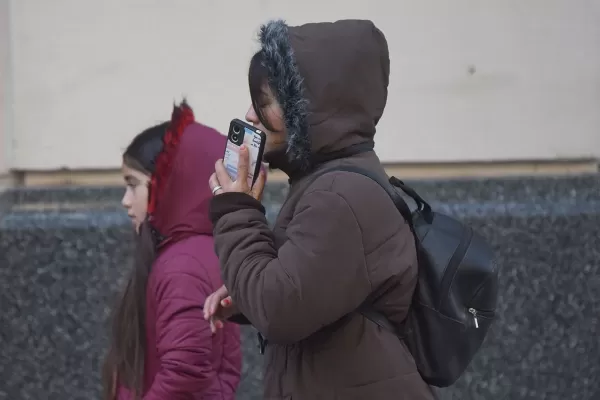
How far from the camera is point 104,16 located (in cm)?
408

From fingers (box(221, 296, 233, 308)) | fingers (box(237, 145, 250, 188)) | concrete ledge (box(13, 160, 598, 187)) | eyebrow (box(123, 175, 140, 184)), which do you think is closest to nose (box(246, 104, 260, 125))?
fingers (box(237, 145, 250, 188))

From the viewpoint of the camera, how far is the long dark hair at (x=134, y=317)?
8.03ft

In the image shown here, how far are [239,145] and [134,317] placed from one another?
33.9 inches

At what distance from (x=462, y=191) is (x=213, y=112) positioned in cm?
135

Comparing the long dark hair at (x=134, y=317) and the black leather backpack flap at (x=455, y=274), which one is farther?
the long dark hair at (x=134, y=317)

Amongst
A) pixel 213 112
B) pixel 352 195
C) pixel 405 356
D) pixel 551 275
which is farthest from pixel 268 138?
pixel 551 275

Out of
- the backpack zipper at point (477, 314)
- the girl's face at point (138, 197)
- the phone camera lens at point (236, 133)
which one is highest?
the phone camera lens at point (236, 133)

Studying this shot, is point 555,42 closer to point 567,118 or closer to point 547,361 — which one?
point 567,118

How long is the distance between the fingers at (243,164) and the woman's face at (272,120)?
8 centimetres

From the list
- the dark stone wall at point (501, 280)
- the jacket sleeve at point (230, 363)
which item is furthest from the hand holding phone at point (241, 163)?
the dark stone wall at point (501, 280)

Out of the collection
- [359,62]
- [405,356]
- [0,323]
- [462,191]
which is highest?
[359,62]

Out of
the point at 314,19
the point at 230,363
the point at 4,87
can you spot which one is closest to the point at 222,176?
the point at 230,363

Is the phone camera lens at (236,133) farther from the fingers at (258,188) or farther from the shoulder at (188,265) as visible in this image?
the shoulder at (188,265)

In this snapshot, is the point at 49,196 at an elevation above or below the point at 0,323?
above
